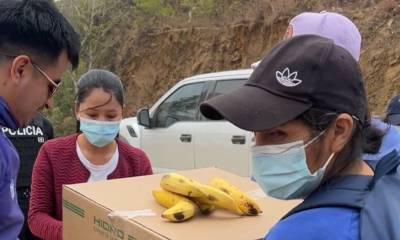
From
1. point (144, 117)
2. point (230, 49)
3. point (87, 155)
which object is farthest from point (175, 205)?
point (230, 49)

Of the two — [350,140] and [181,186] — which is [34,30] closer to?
[181,186]

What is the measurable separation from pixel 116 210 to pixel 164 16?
51.2 feet

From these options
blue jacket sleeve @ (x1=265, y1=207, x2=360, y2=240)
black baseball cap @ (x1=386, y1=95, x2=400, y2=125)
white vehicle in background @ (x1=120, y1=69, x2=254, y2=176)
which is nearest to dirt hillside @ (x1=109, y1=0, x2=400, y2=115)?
white vehicle in background @ (x1=120, y1=69, x2=254, y2=176)

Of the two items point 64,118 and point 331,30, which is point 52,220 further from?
point 64,118

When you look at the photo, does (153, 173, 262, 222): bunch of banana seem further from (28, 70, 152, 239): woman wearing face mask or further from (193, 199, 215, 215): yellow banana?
(28, 70, 152, 239): woman wearing face mask

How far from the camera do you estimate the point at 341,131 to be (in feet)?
4.22

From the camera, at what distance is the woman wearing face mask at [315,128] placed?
3.86 ft

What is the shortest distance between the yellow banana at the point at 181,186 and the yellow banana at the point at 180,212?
0.06 meters

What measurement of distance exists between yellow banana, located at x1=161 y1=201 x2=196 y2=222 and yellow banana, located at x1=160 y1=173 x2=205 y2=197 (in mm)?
55

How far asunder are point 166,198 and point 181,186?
71 mm

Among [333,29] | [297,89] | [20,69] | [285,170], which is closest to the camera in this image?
[297,89]

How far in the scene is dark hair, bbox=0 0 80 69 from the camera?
1733 millimetres

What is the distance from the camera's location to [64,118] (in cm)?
1438

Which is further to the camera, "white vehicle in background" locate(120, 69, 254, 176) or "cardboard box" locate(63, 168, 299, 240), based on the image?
"white vehicle in background" locate(120, 69, 254, 176)
